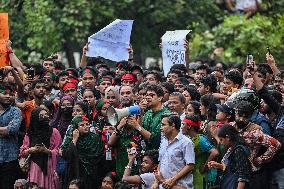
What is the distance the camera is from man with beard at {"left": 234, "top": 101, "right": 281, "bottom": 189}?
13781mm

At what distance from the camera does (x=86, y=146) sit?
15766mm

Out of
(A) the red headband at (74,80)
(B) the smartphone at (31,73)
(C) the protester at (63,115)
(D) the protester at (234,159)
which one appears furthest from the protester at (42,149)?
(D) the protester at (234,159)

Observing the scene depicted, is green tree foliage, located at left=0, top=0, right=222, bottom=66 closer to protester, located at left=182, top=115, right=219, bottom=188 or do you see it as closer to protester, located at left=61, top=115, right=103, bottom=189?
protester, located at left=61, top=115, right=103, bottom=189

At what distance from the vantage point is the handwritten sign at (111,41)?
19.3 m

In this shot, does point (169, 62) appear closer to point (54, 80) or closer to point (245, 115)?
point (54, 80)

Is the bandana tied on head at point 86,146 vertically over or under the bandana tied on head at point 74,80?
under

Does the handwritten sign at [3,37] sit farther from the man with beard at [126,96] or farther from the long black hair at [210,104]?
the long black hair at [210,104]

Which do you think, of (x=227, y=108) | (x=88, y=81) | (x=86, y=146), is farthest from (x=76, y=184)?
(x=88, y=81)

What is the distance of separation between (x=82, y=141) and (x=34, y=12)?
796 centimetres

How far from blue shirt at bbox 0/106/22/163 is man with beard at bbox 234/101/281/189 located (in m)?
3.87

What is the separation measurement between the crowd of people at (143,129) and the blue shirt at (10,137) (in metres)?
0.01

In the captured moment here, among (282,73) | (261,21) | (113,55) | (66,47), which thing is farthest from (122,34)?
(66,47)

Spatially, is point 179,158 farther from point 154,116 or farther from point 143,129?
point 154,116

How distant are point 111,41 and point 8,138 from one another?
3.27 meters
